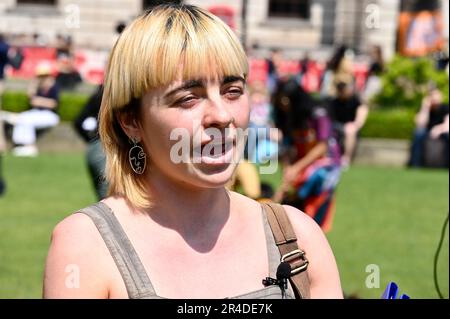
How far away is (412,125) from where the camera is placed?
20578mm

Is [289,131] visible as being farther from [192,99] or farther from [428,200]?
[192,99]

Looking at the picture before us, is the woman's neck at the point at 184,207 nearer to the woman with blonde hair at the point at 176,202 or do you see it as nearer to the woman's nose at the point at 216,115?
the woman with blonde hair at the point at 176,202

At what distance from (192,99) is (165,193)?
284 mm

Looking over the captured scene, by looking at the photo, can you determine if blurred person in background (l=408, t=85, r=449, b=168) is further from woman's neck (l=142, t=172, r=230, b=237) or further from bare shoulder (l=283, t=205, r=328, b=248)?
woman's neck (l=142, t=172, r=230, b=237)

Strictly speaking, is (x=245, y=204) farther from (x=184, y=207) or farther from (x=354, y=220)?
(x=354, y=220)

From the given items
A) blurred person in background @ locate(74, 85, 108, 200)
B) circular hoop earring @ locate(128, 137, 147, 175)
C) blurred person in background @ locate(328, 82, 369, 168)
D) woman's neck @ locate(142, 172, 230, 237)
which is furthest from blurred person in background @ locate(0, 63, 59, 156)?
woman's neck @ locate(142, 172, 230, 237)

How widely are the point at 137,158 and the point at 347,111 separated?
622 inches

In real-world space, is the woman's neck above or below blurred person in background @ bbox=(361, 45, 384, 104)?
above

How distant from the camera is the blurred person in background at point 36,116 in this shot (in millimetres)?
18891

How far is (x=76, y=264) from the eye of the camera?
250 centimetres

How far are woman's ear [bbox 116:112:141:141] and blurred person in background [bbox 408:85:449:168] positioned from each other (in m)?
15.3

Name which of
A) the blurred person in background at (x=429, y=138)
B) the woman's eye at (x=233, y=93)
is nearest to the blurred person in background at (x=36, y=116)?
the blurred person in background at (x=429, y=138)

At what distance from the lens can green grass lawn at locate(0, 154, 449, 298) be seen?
8.55 metres

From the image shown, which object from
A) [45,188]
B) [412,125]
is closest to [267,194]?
[45,188]
